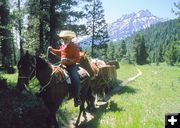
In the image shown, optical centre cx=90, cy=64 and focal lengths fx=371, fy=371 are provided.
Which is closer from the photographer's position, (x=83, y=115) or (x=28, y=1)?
(x=83, y=115)

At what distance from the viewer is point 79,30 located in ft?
126

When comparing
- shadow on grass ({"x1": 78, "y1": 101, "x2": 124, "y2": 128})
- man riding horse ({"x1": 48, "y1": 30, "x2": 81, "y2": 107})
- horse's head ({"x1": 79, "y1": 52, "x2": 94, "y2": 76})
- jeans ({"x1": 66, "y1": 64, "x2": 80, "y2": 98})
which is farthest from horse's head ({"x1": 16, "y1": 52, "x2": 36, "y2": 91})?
horse's head ({"x1": 79, "y1": 52, "x2": 94, "y2": 76})

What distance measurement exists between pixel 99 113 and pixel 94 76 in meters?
2.03

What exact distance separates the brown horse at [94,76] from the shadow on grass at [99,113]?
A: 62cm

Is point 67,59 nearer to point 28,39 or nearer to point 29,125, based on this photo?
point 29,125

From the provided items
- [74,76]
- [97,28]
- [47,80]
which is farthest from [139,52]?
[47,80]

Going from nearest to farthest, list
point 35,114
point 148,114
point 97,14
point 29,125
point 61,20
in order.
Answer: point 29,125, point 35,114, point 148,114, point 61,20, point 97,14

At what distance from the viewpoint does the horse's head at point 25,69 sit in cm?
1266

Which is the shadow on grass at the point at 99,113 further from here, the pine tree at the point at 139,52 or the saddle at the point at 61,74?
the pine tree at the point at 139,52

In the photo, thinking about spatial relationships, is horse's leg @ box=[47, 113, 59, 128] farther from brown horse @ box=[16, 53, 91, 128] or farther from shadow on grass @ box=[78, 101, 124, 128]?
shadow on grass @ box=[78, 101, 124, 128]

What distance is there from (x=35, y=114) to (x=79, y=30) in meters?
24.9

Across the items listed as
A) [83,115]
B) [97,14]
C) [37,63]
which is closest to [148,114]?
[83,115]

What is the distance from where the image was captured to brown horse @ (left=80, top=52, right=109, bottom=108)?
17.9 m

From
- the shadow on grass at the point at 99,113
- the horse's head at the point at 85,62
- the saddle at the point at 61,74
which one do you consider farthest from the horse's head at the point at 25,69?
the horse's head at the point at 85,62
